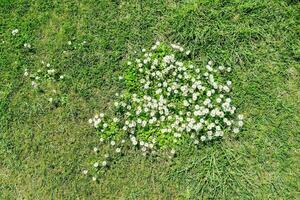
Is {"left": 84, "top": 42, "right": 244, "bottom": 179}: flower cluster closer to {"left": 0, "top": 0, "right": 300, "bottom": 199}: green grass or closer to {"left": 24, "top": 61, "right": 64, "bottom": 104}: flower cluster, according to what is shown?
{"left": 0, "top": 0, "right": 300, "bottom": 199}: green grass

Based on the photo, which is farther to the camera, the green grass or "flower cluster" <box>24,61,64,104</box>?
"flower cluster" <box>24,61,64,104</box>

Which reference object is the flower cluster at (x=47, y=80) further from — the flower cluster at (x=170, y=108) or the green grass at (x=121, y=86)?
the flower cluster at (x=170, y=108)

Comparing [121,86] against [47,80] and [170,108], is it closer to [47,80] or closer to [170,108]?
[170,108]

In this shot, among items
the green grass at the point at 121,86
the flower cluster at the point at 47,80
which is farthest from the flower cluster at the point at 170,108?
the flower cluster at the point at 47,80

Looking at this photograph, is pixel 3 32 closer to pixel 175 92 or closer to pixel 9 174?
pixel 9 174

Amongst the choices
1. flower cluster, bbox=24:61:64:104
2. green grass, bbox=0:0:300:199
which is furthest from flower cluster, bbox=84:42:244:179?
flower cluster, bbox=24:61:64:104
